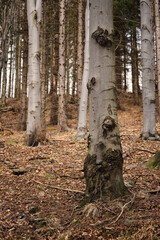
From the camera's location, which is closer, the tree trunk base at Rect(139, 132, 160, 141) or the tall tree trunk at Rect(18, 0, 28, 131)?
the tree trunk base at Rect(139, 132, 160, 141)

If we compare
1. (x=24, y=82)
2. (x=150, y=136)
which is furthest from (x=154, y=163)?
(x=24, y=82)

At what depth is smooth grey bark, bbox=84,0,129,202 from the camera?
2.62 m

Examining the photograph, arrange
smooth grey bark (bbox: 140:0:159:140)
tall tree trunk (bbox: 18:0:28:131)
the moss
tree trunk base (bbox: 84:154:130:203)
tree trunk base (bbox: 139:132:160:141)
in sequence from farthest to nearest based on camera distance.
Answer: tall tree trunk (bbox: 18:0:28:131)
smooth grey bark (bbox: 140:0:159:140)
tree trunk base (bbox: 139:132:160:141)
the moss
tree trunk base (bbox: 84:154:130:203)

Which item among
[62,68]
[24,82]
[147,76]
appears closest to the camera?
[147,76]

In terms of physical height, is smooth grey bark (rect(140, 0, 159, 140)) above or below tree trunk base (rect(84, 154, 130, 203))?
above

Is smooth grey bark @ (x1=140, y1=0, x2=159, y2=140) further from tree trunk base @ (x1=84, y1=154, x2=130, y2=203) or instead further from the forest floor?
tree trunk base @ (x1=84, y1=154, x2=130, y2=203)

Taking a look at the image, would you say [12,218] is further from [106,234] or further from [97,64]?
[97,64]

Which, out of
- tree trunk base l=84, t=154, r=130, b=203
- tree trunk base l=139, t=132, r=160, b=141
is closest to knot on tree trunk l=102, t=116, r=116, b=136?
tree trunk base l=84, t=154, r=130, b=203

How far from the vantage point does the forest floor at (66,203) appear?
2.11 m

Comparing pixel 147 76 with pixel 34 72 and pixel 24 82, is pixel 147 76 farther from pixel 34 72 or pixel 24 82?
pixel 24 82

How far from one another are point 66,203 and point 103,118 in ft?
4.61

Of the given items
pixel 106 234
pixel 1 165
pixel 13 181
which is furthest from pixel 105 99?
pixel 1 165

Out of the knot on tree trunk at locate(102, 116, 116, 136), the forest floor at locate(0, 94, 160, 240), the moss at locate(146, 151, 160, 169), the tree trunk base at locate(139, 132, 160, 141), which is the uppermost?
the knot on tree trunk at locate(102, 116, 116, 136)

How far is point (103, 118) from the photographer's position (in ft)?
8.75
